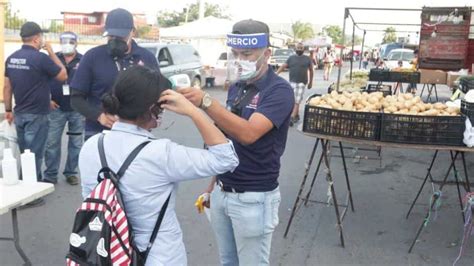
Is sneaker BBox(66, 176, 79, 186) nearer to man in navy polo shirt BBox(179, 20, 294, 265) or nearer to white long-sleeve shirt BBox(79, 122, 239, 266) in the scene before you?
man in navy polo shirt BBox(179, 20, 294, 265)

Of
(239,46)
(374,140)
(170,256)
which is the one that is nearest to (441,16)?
(374,140)

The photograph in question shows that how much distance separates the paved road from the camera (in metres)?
4.26

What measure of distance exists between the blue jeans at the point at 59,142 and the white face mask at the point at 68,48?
0.75 m

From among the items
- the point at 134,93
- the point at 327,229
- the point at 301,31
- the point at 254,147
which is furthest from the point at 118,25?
the point at 301,31

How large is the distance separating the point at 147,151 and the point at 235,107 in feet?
2.73

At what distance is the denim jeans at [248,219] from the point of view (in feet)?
8.41

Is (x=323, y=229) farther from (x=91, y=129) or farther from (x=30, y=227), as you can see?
(x=30, y=227)

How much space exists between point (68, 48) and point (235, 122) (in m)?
4.56

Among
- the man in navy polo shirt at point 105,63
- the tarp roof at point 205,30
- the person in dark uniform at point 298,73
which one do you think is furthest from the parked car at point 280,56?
the man in navy polo shirt at point 105,63

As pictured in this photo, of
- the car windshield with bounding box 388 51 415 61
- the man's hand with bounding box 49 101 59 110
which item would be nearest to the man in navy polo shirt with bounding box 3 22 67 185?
the man's hand with bounding box 49 101 59 110

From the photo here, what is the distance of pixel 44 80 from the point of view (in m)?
5.48

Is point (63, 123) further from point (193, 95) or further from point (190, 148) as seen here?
point (190, 148)

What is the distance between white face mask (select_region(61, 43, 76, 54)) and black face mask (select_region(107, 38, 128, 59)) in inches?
111

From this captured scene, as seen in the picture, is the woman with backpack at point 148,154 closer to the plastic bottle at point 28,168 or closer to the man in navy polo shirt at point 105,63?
the man in navy polo shirt at point 105,63
